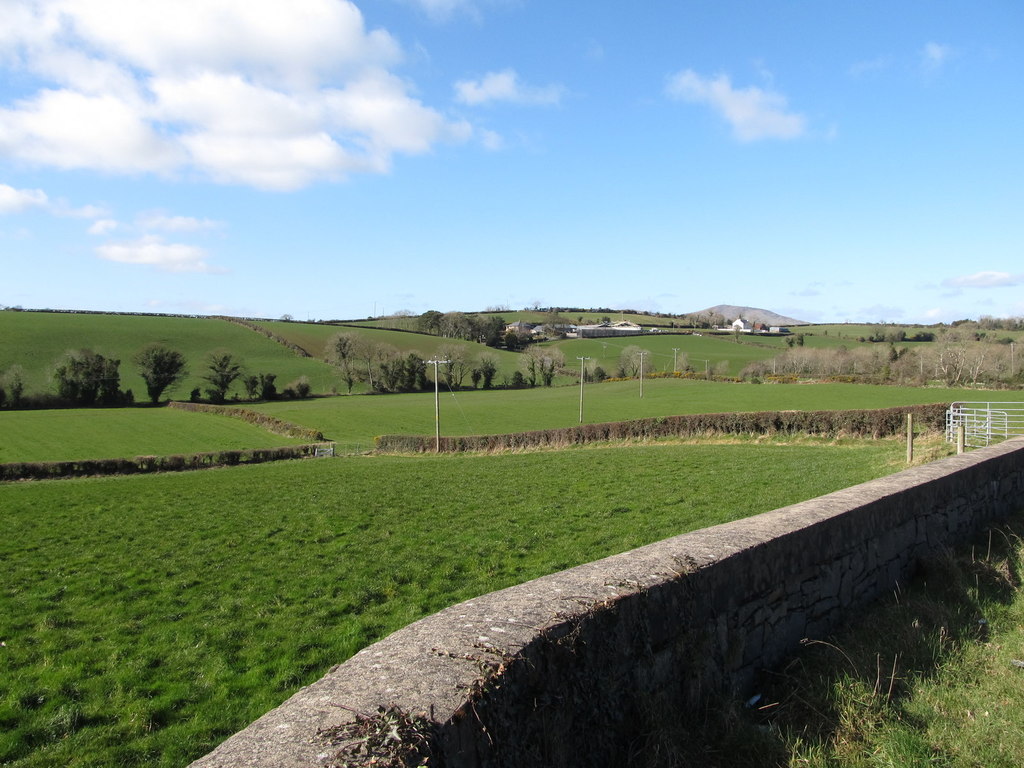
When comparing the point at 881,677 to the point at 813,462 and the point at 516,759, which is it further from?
the point at 813,462

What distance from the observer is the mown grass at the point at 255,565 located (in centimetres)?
596

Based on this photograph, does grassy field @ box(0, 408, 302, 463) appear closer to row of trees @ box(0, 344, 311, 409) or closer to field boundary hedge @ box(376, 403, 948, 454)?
row of trees @ box(0, 344, 311, 409)

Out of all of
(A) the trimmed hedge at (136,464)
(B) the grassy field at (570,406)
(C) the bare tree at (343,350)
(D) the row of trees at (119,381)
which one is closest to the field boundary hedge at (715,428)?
(A) the trimmed hedge at (136,464)

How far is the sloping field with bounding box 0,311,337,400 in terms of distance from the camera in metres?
79.6

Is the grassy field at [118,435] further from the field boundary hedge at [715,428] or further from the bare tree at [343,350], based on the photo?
the bare tree at [343,350]

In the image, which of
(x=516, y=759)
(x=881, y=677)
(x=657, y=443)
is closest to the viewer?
(x=516, y=759)

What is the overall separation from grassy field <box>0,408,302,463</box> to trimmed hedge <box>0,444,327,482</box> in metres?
5.62

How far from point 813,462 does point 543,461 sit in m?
9.29

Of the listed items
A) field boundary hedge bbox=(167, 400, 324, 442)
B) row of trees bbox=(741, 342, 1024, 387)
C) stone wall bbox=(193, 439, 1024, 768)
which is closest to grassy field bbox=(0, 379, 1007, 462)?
field boundary hedge bbox=(167, 400, 324, 442)

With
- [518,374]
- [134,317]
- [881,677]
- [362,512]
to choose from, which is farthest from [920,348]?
[134,317]

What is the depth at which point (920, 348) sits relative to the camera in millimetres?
84875

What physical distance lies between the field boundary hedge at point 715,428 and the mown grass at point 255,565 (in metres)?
Result: 5.86

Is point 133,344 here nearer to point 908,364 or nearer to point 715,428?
point 715,428

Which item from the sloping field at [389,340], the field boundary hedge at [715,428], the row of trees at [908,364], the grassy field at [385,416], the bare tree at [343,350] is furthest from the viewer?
the sloping field at [389,340]
